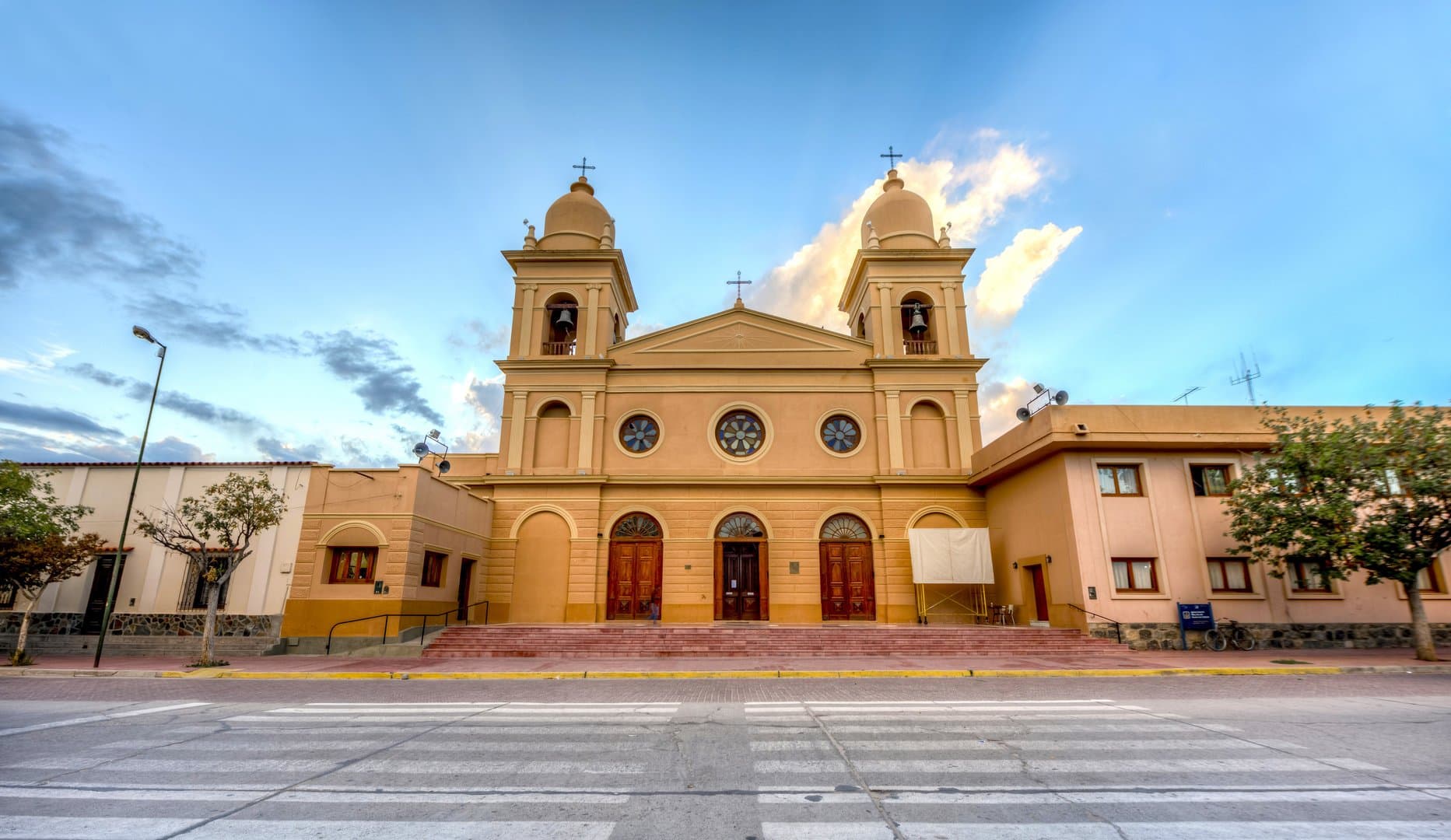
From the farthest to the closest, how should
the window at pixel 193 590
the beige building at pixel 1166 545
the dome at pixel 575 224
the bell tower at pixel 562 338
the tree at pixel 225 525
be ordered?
1. the dome at pixel 575 224
2. the bell tower at pixel 562 338
3. the window at pixel 193 590
4. the beige building at pixel 1166 545
5. the tree at pixel 225 525

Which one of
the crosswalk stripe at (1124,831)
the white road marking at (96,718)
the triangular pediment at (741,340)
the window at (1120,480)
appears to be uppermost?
the triangular pediment at (741,340)

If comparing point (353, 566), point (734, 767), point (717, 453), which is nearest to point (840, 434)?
point (717, 453)

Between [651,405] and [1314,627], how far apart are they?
67.2ft

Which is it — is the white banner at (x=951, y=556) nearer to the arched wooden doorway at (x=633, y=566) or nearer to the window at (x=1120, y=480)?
the window at (x=1120, y=480)

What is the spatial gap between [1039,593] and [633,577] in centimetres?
1291

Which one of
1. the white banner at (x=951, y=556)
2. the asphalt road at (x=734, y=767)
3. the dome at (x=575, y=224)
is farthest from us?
the dome at (x=575, y=224)

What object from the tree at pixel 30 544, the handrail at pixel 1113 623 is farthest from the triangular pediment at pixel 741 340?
the tree at pixel 30 544

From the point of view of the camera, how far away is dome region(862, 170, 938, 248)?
2695cm

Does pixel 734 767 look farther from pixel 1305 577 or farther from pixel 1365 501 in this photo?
pixel 1305 577

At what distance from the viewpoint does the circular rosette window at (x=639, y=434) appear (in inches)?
959

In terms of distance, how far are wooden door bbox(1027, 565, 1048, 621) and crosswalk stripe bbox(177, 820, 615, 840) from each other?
18.4 m

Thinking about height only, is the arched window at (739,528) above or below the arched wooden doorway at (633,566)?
above

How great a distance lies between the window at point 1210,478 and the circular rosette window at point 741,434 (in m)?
13.1

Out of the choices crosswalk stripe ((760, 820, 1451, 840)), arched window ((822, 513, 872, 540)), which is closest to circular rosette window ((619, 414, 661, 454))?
arched window ((822, 513, 872, 540))
